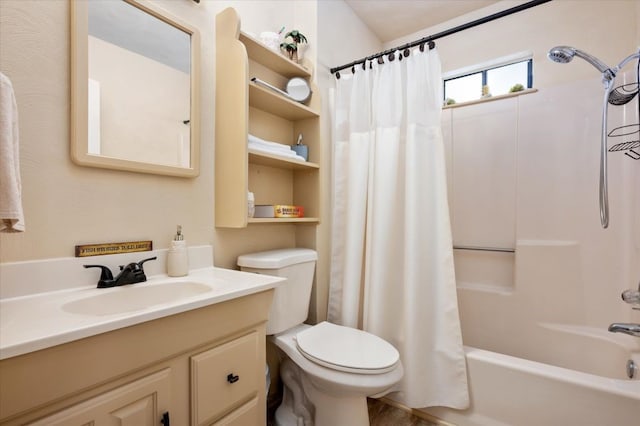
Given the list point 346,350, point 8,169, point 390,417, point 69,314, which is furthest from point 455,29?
point 390,417

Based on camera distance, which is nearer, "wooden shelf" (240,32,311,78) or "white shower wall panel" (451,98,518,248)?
"wooden shelf" (240,32,311,78)

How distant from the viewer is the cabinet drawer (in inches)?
33.5

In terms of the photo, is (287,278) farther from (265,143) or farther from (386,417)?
(386,417)

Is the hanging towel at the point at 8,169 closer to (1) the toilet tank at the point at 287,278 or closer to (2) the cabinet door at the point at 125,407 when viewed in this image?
(2) the cabinet door at the point at 125,407

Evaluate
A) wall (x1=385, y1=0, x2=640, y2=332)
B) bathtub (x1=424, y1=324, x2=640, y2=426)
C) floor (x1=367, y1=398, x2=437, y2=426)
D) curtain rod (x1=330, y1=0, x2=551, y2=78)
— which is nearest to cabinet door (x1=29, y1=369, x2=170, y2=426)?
floor (x1=367, y1=398, x2=437, y2=426)

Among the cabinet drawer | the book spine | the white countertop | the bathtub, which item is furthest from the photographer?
the book spine

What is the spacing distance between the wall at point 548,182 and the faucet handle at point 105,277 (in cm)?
211

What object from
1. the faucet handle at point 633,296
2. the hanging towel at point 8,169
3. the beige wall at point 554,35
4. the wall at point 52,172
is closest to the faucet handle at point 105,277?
the wall at point 52,172

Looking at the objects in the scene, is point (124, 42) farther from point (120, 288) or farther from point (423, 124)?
point (423, 124)

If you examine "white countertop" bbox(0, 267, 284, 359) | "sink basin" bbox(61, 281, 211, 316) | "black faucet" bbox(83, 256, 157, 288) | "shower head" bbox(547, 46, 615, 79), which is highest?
"shower head" bbox(547, 46, 615, 79)

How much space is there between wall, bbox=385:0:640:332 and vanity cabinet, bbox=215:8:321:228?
1158mm

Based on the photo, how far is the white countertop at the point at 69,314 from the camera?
57 cm

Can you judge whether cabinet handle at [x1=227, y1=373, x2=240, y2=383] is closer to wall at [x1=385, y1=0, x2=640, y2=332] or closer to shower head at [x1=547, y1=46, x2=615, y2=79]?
wall at [x1=385, y1=0, x2=640, y2=332]

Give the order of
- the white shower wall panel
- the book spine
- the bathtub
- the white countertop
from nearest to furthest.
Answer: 1. the white countertop
2. the bathtub
3. the book spine
4. the white shower wall panel
